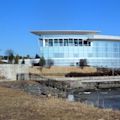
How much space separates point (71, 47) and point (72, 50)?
3.07ft

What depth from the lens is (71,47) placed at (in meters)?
128

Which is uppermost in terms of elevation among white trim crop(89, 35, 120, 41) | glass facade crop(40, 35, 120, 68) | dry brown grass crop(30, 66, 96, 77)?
white trim crop(89, 35, 120, 41)

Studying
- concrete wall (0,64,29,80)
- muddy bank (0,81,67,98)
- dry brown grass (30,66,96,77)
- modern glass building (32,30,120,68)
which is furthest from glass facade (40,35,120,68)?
muddy bank (0,81,67,98)

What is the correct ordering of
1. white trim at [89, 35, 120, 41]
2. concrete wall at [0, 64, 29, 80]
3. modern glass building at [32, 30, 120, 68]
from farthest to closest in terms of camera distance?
white trim at [89, 35, 120, 41] < modern glass building at [32, 30, 120, 68] < concrete wall at [0, 64, 29, 80]

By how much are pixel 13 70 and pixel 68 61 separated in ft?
210

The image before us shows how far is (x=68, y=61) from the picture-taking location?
418 feet

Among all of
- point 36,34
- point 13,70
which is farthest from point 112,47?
point 13,70

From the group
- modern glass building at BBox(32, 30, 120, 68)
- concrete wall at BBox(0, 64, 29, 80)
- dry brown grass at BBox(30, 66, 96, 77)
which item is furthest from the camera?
modern glass building at BBox(32, 30, 120, 68)

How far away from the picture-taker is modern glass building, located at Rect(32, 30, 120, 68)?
416 ft

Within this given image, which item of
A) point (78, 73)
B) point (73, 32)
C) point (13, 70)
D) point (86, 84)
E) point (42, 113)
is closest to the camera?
point (42, 113)

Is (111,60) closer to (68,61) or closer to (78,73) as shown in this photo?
(68,61)

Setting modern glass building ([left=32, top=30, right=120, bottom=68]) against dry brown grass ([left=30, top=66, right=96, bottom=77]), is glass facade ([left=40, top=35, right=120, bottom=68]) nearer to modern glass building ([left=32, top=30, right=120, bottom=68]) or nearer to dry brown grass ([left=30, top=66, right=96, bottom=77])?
modern glass building ([left=32, top=30, right=120, bottom=68])

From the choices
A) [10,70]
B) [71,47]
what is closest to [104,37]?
[71,47]

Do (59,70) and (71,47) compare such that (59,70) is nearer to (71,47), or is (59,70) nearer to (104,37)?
(71,47)
